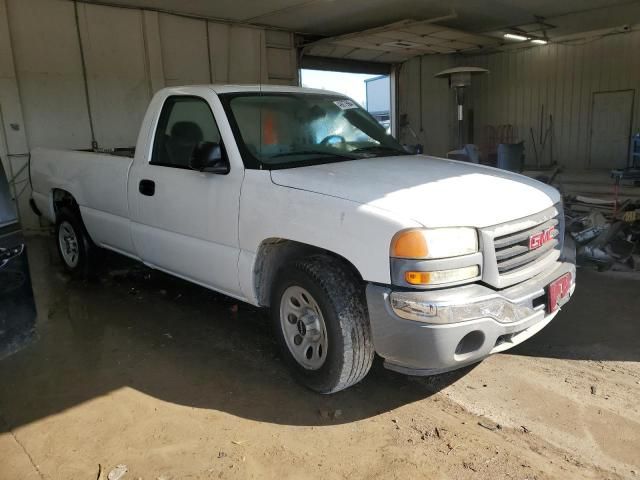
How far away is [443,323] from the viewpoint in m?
2.61

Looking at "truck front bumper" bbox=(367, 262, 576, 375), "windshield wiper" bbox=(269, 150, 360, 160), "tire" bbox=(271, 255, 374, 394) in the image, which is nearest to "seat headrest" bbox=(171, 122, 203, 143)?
"windshield wiper" bbox=(269, 150, 360, 160)

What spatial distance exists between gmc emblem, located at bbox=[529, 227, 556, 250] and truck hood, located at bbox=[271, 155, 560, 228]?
14 cm

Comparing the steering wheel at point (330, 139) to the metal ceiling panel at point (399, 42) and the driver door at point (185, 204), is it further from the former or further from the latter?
the metal ceiling panel at point (399, 42)

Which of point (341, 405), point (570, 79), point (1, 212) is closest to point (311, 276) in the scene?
point (341, 405)

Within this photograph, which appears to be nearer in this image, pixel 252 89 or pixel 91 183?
pixel 252 89

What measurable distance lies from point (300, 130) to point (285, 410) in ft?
6.50

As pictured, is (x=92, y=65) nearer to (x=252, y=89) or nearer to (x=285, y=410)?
(x=252, y=89)

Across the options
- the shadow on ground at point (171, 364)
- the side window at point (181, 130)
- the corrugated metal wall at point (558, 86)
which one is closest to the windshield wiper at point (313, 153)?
the side window at point (181, 130)

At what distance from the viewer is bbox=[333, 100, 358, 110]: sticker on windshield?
4359 mm

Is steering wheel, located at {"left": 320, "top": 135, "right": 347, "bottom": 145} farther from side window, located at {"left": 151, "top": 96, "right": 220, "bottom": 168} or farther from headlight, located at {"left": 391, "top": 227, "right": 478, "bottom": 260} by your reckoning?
headlight, located at {"left": 391, "top": 227, "right": 478, "bottom": 260}

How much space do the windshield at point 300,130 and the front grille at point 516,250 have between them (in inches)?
52.2

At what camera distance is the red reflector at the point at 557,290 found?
3.04 metres

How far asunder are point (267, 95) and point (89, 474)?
112 inches

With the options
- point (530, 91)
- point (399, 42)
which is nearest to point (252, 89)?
point (399, 42)
